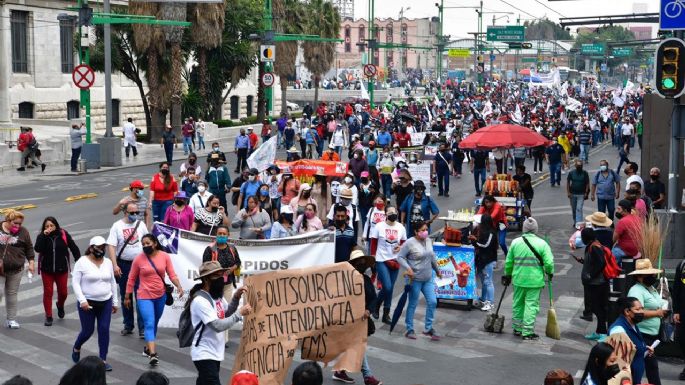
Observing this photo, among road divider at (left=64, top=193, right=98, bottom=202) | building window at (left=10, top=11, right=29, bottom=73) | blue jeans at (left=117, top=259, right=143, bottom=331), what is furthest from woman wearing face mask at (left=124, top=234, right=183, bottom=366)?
building window at (left=10, top=11, right=29, bottom=73)

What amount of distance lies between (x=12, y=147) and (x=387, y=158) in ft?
56.5

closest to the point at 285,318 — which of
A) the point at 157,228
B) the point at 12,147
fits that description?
the point at 157,228

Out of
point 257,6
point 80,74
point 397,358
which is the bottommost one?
point 397,358

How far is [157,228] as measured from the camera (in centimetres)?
1421

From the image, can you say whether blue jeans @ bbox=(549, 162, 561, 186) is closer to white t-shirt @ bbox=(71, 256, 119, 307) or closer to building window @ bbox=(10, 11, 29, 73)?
white t-shirt @ bbox=(71, 256, 119, 307)

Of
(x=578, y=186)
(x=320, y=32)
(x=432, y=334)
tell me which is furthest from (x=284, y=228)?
(x=320, y=32)

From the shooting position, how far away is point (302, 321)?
11.0 meters

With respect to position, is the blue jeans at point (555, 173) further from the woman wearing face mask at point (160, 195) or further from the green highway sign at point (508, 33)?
the green highway sign at point (508, 33)

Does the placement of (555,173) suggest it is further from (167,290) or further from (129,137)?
(167,290)

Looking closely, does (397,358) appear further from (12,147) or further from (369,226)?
(12,147)

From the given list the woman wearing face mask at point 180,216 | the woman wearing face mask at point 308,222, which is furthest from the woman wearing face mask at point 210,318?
the woman wearing face mask at point 180,216

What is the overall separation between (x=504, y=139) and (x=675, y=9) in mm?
6395

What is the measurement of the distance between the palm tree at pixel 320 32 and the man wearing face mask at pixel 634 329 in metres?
66.1

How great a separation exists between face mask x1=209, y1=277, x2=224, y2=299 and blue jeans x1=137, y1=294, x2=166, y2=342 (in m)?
2.77
